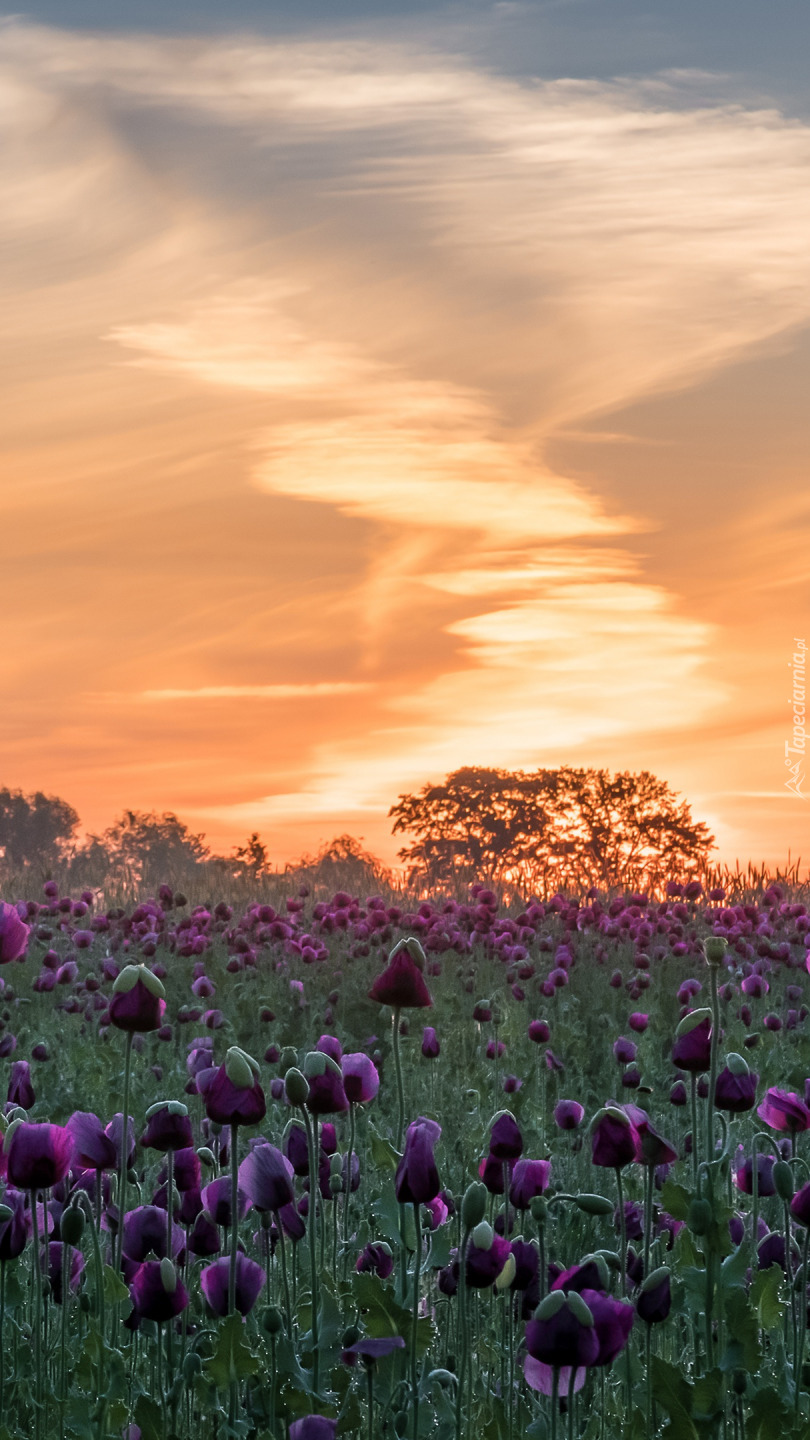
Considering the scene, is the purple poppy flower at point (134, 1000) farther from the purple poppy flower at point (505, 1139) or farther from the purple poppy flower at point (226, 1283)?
the purple poppy flower at point (505, 1139)

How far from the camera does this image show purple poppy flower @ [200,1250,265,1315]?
3.23 meters

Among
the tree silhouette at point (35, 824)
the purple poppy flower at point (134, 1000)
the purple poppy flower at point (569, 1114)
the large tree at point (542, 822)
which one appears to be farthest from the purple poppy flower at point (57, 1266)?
the tree silhouette at point (35, 824)

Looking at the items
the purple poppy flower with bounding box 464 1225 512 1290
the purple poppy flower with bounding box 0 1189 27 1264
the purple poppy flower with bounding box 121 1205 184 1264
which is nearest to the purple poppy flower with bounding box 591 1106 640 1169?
the purple poppy flower with bounding box 464 1225 512 1290

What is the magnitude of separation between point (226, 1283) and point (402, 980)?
2.94ft

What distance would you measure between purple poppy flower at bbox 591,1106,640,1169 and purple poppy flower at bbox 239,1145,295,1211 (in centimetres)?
68

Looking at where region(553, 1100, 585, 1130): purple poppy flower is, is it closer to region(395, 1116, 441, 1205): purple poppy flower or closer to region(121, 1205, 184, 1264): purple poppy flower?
region(121, 1205, 184, 1264): purple poppy flower

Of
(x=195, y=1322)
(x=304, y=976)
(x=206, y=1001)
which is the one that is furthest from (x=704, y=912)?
(x=195, y=1322)

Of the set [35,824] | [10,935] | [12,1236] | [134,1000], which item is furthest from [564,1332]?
[35,824]

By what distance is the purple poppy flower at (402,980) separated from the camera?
115 inches

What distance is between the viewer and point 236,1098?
2754 millimetres

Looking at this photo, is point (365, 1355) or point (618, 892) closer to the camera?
point (365, 1355)

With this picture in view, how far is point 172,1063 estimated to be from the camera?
905 centimetres

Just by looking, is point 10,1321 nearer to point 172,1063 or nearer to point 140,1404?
point 140,1404

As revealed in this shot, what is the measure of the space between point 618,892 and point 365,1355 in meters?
13.4
